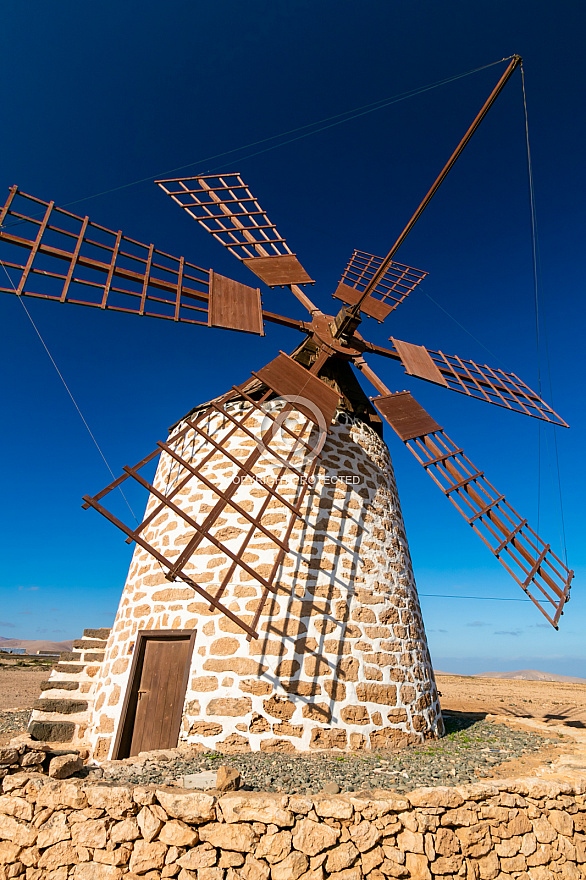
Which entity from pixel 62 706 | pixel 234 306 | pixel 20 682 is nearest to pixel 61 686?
pixel 62 706

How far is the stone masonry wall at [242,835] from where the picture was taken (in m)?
3.21

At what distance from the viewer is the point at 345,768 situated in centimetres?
436

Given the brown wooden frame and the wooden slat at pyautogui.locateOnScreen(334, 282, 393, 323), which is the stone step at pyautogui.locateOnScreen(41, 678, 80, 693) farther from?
the wooden slat at pyautogui.locateOnScreen(334, 282, 393, 323)

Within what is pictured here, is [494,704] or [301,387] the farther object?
[494,704]

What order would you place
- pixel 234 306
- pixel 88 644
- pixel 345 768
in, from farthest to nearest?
pixel 88 644 < pixel 234 306 < pixel 345 768

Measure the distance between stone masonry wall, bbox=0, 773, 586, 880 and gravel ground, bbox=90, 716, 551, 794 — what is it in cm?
34

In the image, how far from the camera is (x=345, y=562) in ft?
20.1

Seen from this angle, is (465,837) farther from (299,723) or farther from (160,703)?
(160,703)

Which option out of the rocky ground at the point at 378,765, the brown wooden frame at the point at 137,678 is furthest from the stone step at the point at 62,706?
the brown wooden frame at the point at 137,678

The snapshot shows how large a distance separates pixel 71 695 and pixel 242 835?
169 inches

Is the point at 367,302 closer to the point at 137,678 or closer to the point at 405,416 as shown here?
the point at 405,416

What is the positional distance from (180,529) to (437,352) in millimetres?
6080

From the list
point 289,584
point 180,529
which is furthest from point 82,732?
point 289,584

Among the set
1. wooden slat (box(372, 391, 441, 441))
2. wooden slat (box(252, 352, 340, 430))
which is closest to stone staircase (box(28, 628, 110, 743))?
wooden slat (box(252, 352, 340, 430))
